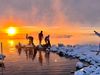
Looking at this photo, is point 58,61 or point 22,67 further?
point 58,61

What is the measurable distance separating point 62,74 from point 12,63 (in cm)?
672

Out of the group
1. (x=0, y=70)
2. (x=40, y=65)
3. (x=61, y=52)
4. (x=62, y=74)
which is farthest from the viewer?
(x=61, y=52)

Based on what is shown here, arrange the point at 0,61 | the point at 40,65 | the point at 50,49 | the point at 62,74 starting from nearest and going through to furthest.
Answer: the point at 62,74 < the point at 40,65 < the point at 0,61 < the point at 50,49

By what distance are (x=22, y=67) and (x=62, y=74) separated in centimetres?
425

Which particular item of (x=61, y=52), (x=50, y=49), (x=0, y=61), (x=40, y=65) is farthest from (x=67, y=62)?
(x=50, y=49)

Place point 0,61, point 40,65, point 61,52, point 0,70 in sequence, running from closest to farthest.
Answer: point 0,70 < point 40,65 < point 0,61 < point 61,52

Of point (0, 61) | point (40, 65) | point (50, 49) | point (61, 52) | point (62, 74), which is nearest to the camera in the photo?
point (62, 74)

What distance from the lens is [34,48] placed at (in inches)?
1873

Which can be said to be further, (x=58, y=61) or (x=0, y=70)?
(x=58, y=61)

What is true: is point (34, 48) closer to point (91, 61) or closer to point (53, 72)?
point (91, 61)

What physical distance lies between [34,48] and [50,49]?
9.34ft

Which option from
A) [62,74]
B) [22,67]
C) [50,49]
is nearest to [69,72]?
[62,74]

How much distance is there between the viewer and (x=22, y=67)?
28609 mm

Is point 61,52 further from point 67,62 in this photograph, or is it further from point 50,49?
point 67,62
